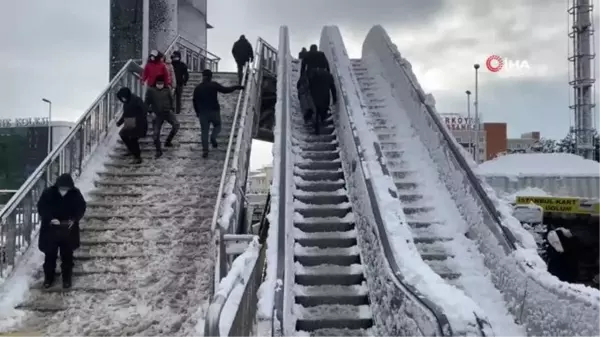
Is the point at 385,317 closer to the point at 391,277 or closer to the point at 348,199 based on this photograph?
the point at 391,277

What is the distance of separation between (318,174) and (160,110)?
3.48 meters

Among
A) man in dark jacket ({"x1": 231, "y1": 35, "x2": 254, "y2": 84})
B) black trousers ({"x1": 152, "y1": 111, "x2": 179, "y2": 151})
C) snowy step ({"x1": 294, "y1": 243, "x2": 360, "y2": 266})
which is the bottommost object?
snowy step ({"x1": 294, "y1": 243, "x2": 360, "y2": 266})

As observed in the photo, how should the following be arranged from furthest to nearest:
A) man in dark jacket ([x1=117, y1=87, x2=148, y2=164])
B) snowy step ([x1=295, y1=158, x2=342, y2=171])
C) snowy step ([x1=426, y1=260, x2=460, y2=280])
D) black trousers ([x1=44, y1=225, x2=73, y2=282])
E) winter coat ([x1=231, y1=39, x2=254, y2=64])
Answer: winter coat ([x1=231, y1=39, x2=254, y2=64]) < man in dark jacket ([x1=117, y1=87, x2=148, y2=164]) < snowy step ([x1=295, y1=158, x2=342, y2=171]) < black trousers ([x1=44, y1=225, x2=73, y2=282]) < snowy step ([x1=426, y1=260, x2=460, y2=280])

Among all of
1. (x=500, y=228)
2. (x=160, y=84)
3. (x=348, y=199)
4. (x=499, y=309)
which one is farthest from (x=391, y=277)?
(x=160, y=84)

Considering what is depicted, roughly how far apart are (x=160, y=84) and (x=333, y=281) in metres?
6.35

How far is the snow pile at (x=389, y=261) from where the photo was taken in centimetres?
466

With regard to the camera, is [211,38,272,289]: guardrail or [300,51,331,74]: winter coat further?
[300,51,331,74]: winter coat

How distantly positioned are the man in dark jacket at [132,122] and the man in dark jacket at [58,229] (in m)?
3.11

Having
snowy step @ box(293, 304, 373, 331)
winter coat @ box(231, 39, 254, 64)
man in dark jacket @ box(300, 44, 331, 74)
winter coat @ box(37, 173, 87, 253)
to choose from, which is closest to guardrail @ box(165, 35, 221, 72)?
winter coat @ box(231, 39, 254, 64)

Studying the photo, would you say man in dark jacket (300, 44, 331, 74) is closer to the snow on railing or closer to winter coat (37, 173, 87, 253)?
the snow on railing

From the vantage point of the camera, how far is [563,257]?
332 inches

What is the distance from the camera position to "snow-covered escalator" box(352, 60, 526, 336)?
6.79m

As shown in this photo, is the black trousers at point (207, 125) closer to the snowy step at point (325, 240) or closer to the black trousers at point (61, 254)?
the snowy step at point (325, 240)

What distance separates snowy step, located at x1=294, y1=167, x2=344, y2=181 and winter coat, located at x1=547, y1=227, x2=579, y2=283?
3259 mm
